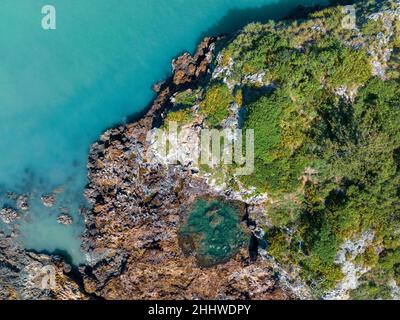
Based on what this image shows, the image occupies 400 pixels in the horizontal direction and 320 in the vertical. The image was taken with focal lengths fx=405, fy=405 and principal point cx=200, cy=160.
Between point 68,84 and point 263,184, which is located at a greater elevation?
point 68,84

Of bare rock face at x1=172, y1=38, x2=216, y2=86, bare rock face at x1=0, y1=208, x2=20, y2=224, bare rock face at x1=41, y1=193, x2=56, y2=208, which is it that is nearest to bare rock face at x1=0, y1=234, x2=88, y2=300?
bare rock face at x1=0, y1=208, x2=20, y2=224

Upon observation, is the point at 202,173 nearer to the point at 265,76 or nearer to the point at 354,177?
the point at 265,76

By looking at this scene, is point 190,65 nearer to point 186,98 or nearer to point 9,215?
point 186,98

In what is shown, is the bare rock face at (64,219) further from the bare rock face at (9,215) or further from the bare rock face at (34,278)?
the bare rock face at (9,215)

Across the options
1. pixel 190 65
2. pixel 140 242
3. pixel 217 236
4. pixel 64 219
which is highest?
pixel 190 65

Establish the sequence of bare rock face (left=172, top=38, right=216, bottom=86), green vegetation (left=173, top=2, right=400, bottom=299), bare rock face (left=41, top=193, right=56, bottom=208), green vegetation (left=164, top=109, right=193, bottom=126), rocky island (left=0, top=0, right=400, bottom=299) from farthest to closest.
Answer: bare rock face (left=41, top=193, right=56, bottom=208)
bare rock face (left=172, top=38, right=216, bottom=86)
green vegetation (left=164, top=109, right=193, bottom=126)
rocky island (left=0, top=0, right=400, bottom=299)
green vegetation (left=173, top=2, right=400, bottom=299)

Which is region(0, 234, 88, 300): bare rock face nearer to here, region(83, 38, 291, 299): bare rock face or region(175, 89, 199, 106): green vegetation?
region(83, 38, 291, 299): bare rock face

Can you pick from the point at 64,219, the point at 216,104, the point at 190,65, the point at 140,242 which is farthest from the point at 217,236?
the point at 190,65
